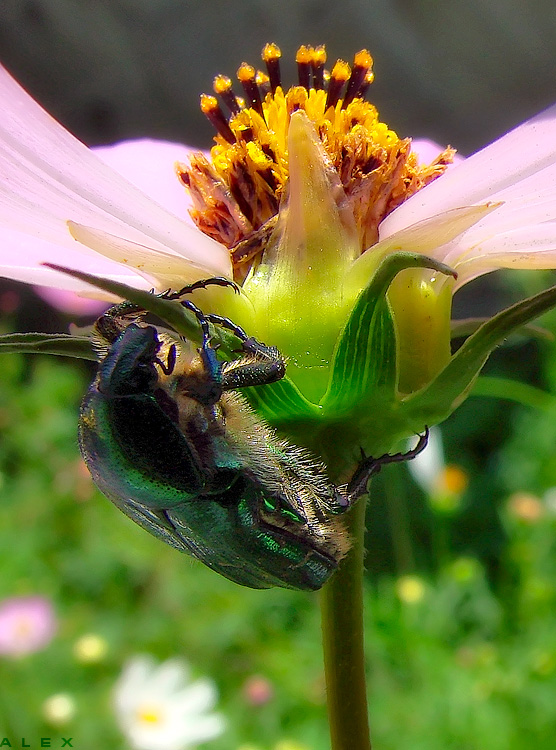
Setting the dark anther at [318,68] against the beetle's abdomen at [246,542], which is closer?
the beetle's abdomen at [246,542]

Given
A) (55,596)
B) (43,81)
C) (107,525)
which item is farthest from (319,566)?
(43,81)

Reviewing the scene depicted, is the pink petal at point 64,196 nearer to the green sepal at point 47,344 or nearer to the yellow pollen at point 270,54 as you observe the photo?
the green sepal at point 47,344

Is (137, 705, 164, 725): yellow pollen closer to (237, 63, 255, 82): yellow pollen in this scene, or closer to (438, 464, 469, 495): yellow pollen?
(438, 464, 469, 495): yellow pollen

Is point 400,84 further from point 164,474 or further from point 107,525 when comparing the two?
point 164,474

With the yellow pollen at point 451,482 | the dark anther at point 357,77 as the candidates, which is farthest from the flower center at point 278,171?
the yellow pollen at point 451,482

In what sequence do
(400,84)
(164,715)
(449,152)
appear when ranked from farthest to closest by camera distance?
(400,84) → (164,715) → (449,152)

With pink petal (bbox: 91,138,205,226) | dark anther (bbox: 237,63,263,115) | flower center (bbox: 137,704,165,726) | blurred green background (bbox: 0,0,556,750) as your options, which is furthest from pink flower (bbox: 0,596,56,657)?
dark anther (bbox: 237,63,263,115)
